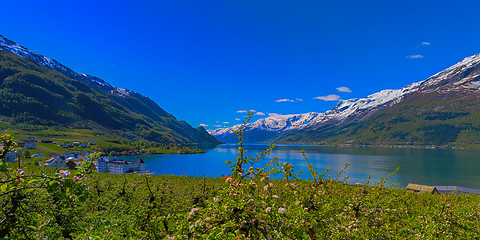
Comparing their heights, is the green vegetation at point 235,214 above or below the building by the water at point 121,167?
above

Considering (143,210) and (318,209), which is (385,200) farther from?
(143,210)

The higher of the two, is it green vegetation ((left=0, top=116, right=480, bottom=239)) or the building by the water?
green vegetation ((left=0, top=116, right=480, bottom=239))

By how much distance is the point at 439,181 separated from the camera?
263 ft

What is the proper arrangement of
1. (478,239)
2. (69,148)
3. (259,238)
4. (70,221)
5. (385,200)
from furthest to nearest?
(69,148) → (385,200) → (478,239) → (70,221) → (259,238)

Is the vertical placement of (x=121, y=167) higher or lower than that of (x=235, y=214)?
lower

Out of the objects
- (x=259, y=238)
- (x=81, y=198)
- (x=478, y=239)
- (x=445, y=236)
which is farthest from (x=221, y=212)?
(x=478, y=239)

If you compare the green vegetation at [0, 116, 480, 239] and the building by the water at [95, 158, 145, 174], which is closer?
the green vegetation at [0, 116, 480, 239]

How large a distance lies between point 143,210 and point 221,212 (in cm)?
784

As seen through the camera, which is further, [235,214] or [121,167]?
[121,167]

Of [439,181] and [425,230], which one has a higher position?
[425,230]

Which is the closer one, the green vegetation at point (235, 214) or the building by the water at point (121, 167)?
the green vegetation at point (235, 214)

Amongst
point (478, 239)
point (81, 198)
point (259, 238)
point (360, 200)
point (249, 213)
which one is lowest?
point (478, 239)

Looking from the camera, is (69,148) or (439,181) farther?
(69,148)

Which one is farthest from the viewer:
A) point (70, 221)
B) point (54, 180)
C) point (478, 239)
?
point (478, 239)
